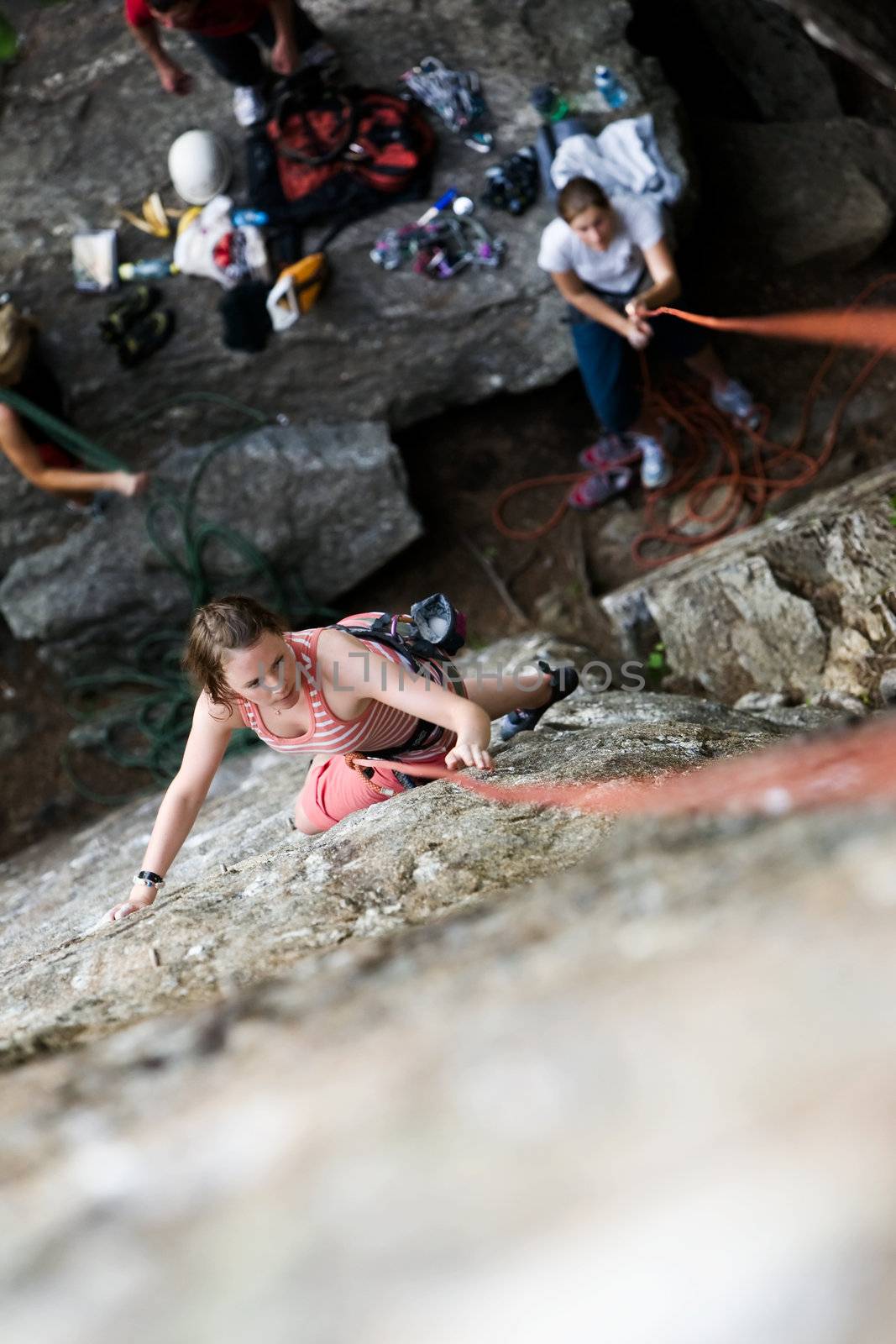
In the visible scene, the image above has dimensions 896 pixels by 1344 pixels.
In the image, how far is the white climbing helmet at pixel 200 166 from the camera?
15.9 feet

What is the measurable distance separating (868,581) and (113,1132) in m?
2.82

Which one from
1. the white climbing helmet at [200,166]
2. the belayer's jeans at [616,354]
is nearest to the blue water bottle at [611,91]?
the belayer's jeans at [616,354]

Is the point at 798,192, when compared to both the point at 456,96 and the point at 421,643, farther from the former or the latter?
the point at 421,643

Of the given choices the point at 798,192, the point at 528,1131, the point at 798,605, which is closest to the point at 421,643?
the point at 798,605

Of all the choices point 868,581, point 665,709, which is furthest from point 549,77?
point 665,709

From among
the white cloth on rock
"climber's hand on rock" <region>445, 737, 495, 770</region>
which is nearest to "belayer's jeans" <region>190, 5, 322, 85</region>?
the white cloth on rock

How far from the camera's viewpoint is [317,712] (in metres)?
2.48

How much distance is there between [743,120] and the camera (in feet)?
17.5

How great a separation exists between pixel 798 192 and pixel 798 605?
106 inches

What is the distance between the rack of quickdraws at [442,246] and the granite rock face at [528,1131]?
13.2ft

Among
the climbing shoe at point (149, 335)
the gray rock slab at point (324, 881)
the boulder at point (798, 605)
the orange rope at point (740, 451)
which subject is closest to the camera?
the gray rock slab at point (324, 881)

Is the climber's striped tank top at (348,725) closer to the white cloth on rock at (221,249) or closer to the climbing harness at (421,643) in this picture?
the climbing harness at (421,643)

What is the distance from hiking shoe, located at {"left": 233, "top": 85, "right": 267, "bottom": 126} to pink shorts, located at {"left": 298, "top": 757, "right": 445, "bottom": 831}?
3.58m

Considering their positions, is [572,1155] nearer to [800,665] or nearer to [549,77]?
[800,665]
